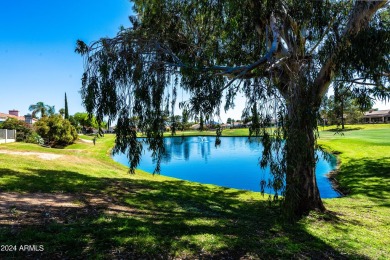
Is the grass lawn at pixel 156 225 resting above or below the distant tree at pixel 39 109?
below

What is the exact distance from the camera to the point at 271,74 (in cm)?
479

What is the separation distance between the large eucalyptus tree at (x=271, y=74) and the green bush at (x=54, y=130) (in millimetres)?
22735

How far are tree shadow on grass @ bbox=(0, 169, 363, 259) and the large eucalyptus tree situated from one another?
87 cm

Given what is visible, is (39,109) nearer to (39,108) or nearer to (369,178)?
(39,108)

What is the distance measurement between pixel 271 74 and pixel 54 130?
85.7 ft

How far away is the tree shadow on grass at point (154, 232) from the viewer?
12.8 feet

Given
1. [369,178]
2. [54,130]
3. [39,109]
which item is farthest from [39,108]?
[369,178]

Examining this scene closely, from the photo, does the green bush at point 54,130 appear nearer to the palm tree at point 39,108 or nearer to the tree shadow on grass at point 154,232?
the tree shadow on grass at point 154,232

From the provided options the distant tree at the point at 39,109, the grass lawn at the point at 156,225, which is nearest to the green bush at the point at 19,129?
the grass lawn at the point at 156,225

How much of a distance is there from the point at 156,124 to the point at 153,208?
2.42 metres

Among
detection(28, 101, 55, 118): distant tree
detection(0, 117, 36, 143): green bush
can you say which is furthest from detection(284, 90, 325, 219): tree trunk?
detection(28, 101, 55, 118): distant tree

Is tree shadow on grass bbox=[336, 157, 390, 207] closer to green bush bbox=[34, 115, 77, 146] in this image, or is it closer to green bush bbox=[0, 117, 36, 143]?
green bush bbox=[34, 115, 77, 146]

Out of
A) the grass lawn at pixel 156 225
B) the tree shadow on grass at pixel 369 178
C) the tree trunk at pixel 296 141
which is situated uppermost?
the tree trunk at pixel 296 141

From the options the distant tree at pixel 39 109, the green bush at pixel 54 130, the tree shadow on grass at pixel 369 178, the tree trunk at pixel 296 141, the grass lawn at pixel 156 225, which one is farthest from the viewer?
the distant tree at pixel 39 109
